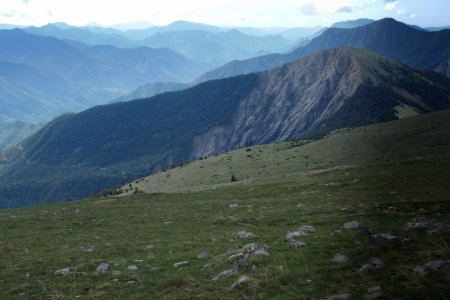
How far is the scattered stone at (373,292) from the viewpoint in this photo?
13969 millimetres

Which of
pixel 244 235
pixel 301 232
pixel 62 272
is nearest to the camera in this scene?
pixel 62 272

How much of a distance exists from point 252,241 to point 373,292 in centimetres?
1189

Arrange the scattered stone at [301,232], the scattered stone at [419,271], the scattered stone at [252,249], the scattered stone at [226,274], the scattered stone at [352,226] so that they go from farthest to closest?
the scattered stone at [352,226] < the scattered stone at [301,232] < the scattered stone at [252,249] < the scattered stone at [226,274] < the scattered stone at [419,271]

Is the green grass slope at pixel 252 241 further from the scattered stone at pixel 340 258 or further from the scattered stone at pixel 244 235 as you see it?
the scattered stone at pixel 244 235

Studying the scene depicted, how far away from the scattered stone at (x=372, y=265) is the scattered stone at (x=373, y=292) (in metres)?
1.93

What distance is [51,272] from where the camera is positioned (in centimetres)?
2398

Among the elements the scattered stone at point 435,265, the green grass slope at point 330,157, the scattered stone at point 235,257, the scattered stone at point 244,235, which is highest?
the scattered stone at point 435,265

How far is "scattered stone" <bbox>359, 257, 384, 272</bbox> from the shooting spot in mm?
16562

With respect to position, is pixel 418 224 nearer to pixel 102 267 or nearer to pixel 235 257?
pixel 235 257

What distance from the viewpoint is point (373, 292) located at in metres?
14.4

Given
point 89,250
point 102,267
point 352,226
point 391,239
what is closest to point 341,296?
point 391,239

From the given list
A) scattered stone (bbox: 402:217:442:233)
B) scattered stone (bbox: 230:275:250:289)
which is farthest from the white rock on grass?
scattered stone (bbox: 402:217:442:233)

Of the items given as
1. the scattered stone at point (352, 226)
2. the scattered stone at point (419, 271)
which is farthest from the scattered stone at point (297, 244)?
the scattered stone at point (419, 271)

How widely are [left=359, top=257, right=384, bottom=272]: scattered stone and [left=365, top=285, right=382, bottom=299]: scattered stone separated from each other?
6.32ft
